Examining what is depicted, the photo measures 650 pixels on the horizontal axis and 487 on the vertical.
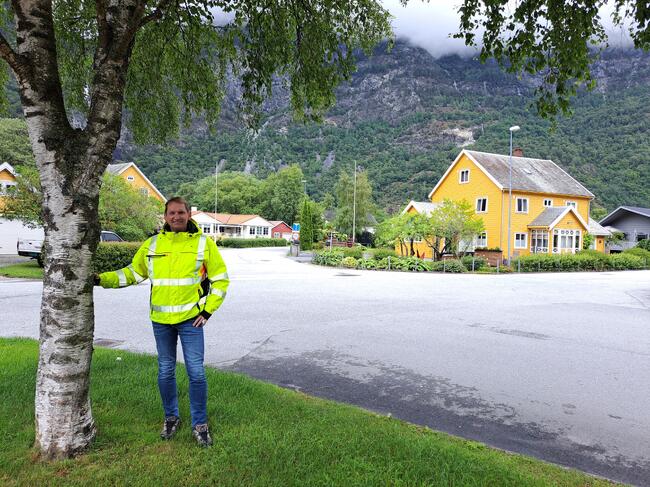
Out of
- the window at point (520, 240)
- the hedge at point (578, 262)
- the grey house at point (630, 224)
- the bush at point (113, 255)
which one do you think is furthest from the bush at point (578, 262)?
the bush at point (113, 255)

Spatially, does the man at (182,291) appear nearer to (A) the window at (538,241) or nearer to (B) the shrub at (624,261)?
Result: (B) the shrub at (624,261)

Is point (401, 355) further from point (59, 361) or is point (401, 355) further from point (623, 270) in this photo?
point (623, 270)

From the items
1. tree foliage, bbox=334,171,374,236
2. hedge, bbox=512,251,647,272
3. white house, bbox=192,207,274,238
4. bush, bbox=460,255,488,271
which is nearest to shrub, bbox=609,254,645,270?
hedge, bbox=512,251,647,272

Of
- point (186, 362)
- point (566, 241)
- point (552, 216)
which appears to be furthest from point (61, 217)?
point (566, 241)

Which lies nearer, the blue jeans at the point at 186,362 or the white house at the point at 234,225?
the blue jeans at the point at 186,362

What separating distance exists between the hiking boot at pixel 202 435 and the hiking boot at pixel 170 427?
0.17 meters

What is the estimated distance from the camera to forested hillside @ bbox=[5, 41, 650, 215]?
221 feet

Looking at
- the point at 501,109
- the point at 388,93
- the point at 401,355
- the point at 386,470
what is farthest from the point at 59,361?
the point at 388,93

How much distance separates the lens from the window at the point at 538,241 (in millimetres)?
37875

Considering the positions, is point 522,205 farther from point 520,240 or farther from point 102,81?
point 102,81

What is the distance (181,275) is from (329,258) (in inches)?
1102

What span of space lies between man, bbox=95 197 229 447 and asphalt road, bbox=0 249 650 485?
78.3 inches

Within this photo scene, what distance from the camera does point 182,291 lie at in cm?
346

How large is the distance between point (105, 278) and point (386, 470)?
2.54 metres
